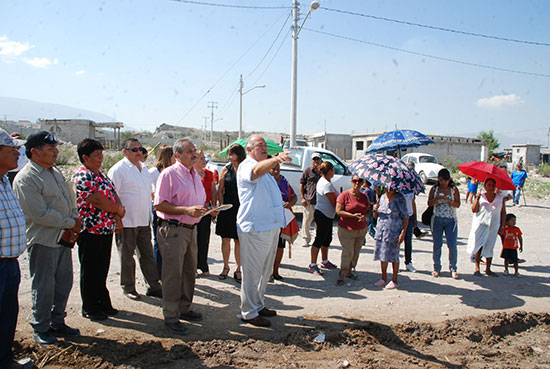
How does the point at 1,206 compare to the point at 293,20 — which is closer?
the point at 1,206

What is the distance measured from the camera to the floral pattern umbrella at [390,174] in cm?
564

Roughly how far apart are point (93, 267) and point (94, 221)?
0.52m

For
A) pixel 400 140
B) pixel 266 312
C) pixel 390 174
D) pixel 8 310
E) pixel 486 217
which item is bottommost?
pixel 266 312

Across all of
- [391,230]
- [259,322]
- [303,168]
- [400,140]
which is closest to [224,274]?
[259,322]

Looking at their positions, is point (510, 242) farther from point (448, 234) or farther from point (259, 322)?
point (259, 322)

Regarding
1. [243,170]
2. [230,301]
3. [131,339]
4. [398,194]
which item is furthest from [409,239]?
[131,339]

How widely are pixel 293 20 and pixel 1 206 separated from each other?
16.3m

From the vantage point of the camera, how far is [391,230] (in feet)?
18.7

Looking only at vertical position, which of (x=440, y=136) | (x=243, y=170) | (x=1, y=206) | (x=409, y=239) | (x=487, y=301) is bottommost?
(x=487, y=301)

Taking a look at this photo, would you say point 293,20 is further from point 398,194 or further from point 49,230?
point 49,230

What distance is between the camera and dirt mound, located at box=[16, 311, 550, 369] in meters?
3.50

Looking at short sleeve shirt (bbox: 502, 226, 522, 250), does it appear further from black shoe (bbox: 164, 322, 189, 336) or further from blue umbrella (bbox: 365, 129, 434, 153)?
black shoe (bbox: 164, 322, 189, 336)

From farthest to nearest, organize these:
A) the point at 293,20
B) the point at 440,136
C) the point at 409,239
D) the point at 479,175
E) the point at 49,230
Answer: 1. the point at 440,136
2. the point at 293,20
3. the point at 409,239
4. the point at 479,175
5. the point at 49,230

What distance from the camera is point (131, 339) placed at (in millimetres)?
3871
